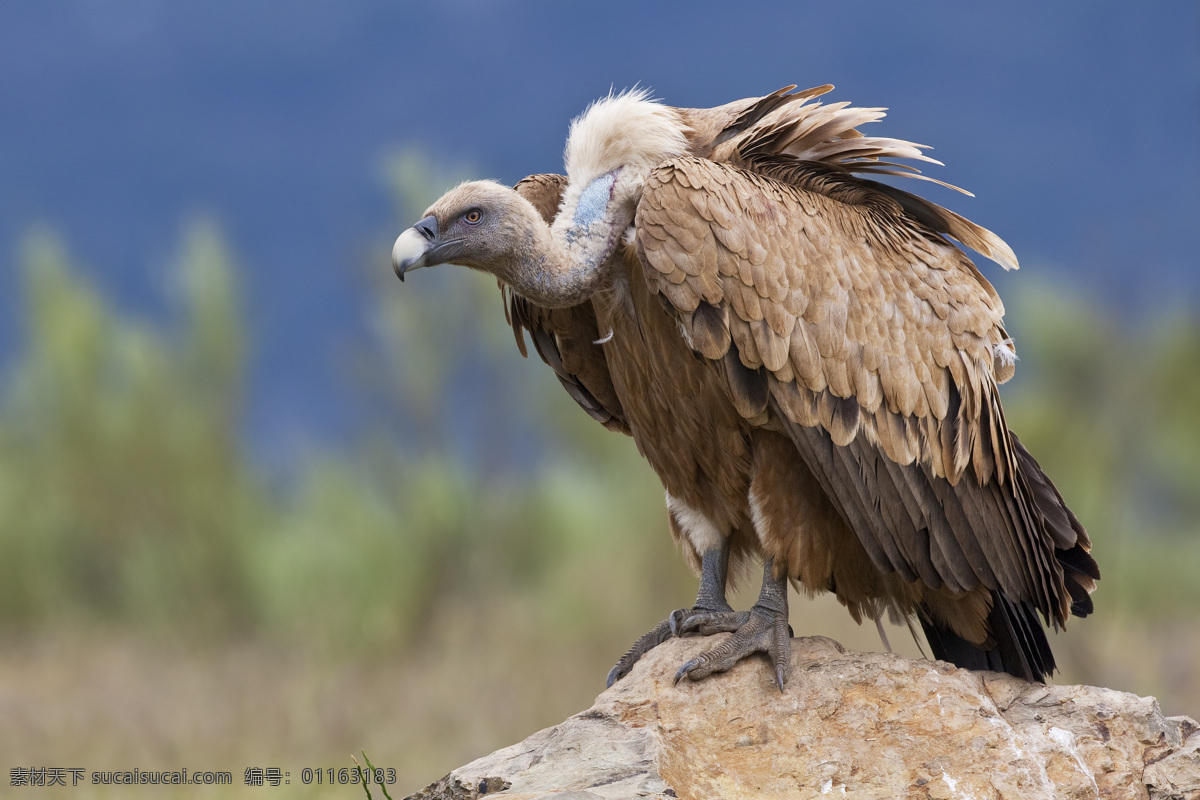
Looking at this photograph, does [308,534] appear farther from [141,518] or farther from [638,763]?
[638,763]

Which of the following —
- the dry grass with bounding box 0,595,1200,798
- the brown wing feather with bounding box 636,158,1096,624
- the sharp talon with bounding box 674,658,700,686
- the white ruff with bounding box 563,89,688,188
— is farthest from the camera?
the dry grass with bounding box 0,595,1200,798

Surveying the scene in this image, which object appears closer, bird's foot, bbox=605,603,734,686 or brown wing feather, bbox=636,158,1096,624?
brown wing feather, bbox=636,158,1096,624

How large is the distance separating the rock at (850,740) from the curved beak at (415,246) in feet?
5.61

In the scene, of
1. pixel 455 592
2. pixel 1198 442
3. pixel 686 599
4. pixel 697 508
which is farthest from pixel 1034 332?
pixel 697 508

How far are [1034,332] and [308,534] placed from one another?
8188mm

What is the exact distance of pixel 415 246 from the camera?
424cm

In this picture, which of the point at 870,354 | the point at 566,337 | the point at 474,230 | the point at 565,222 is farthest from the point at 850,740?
the point at 474,230

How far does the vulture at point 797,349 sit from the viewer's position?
13.2 ft

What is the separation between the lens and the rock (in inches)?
151

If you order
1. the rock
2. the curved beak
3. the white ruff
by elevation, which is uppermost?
the white ruff

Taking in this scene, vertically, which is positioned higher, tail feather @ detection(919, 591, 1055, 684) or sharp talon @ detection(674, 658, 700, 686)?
sharp talon @ detection(674, 658, 700, 686)

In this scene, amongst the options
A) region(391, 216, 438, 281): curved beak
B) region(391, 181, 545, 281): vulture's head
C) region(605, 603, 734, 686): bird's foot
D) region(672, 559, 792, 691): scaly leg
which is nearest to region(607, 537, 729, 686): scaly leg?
region(605, 603, 734, 686): bird's foot

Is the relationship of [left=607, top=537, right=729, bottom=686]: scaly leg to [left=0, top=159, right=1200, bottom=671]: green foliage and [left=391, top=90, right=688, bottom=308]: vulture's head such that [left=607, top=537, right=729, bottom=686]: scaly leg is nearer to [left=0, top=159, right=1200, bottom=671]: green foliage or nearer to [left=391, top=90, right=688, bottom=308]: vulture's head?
[left=391, top=90, right=688, bottom=308]: vulture's head

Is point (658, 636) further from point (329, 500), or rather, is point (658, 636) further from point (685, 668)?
point (329, 500)
